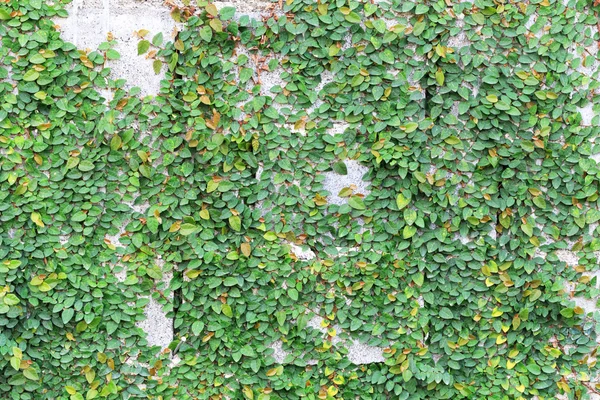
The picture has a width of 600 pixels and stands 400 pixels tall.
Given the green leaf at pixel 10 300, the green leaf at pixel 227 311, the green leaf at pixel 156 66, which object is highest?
the green leaf at pixel 156 66

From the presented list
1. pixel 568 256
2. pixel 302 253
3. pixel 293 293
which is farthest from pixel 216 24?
pixel 568 256

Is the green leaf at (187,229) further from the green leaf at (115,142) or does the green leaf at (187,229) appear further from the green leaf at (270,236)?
the green leaf at (115,142)

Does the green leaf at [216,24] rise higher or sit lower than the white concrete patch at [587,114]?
higher

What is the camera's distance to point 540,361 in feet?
9.73

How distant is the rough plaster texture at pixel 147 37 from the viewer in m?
2.74

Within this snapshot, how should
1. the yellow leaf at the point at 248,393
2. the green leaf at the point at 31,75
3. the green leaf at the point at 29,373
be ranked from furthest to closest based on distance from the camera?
the yellow leaf at the point at 248,393 < the green leaf at the point at 29,373 < the green leaf at the point at 31,75

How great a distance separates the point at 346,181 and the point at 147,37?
3.51 ft

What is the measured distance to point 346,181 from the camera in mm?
2883

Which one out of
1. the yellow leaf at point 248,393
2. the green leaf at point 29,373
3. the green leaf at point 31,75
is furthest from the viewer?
the yellow leaf at point 248,393

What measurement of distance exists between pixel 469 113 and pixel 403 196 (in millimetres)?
473

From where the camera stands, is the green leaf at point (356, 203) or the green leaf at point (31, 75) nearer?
the green leaf at point (31, 75)

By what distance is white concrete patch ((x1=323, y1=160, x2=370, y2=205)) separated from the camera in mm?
2873

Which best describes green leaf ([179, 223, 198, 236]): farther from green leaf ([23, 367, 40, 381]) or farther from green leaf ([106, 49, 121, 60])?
green leaf ([23, 367, 40, 381])

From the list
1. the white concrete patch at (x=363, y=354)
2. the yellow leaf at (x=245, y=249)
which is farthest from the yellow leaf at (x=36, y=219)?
the white concrete patch at (x=363, y=354)
